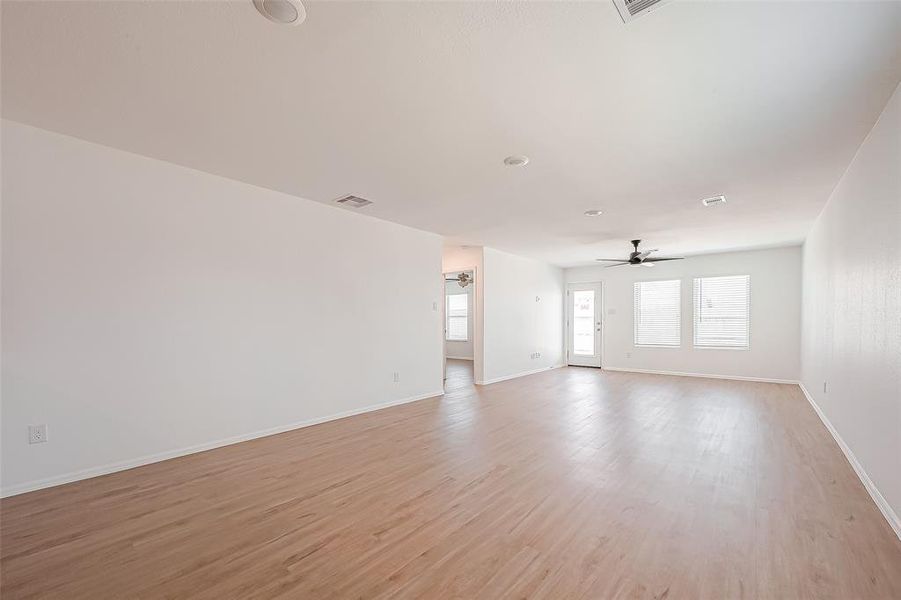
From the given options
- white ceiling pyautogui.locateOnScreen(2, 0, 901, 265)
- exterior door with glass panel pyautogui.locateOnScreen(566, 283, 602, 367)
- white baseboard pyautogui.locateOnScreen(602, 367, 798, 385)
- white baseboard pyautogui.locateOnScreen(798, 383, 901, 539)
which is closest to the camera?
white ceiling pyautogui.locateOnScreen(2, 0, 901, 265)

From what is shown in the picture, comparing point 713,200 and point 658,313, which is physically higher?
point 713,200

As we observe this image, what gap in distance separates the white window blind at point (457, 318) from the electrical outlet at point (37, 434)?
354 inches

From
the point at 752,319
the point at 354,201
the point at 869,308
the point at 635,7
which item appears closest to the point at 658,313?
the point at 752,319

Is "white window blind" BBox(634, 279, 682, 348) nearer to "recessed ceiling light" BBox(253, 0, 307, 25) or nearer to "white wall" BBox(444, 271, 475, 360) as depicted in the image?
"white wall" BBox(444, 271, 475, 360)

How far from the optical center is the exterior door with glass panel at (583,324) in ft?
32.1

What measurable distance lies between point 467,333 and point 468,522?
905cm

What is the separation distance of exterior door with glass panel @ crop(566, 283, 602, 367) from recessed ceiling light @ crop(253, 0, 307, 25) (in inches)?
359

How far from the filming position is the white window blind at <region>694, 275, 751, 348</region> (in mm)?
7879

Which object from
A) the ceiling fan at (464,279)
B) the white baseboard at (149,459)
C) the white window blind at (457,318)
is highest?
the ceiling fan at (464,279)

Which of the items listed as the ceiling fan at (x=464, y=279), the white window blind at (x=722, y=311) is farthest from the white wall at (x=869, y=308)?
the ceiling fan at (x=464, y=279)

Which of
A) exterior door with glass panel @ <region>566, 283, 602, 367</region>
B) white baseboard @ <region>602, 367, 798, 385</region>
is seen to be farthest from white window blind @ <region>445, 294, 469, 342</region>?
white baseboard @ <region>602, 367, 798, 385</region>

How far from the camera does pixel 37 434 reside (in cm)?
288

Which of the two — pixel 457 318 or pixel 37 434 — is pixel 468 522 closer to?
pixel 37 434

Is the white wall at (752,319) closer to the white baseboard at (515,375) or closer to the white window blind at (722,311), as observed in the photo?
the white window blind at (722,311)
